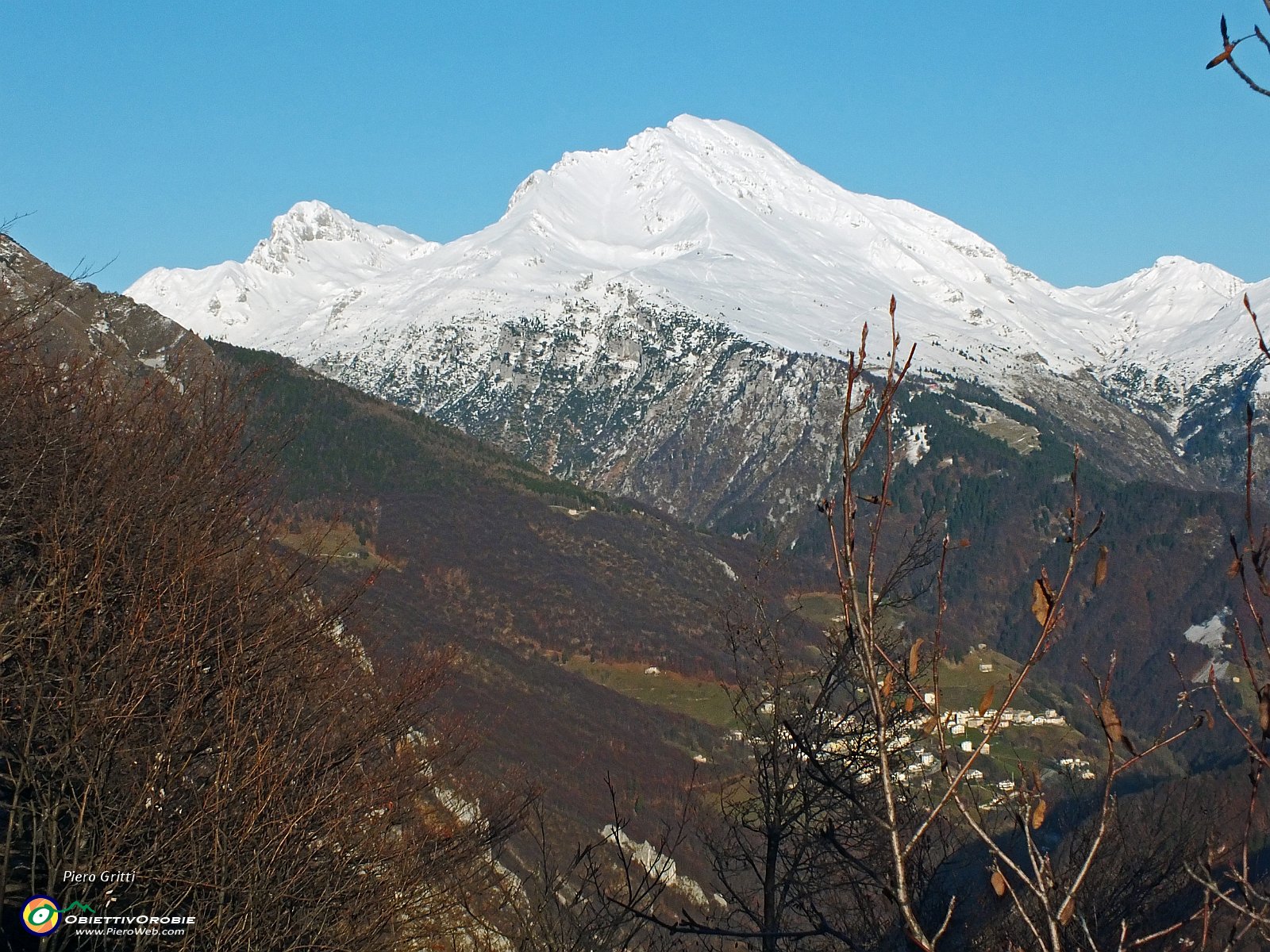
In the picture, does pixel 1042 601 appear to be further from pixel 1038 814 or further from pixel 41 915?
pixel 41 915

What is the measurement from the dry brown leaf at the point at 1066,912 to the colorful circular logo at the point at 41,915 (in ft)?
37.7

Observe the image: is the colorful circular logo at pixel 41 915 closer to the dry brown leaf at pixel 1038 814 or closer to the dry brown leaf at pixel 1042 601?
the dry brown leaf at pixel 1038 814

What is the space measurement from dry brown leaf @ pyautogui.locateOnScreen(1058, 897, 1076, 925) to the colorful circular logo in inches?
453

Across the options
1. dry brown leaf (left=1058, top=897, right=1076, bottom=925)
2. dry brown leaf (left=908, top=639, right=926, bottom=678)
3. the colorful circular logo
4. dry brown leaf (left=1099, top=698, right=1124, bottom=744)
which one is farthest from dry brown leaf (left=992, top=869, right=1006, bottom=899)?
the colorful circular logo

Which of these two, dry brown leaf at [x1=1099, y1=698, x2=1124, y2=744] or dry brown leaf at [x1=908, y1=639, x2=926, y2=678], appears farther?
dry brown leaf at [x1=908, y1=639, x2=926, y2=678]

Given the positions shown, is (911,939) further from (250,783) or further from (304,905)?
(304,905)

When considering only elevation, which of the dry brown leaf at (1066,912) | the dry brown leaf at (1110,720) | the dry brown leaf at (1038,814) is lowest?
the dry brown leaf at (1066,912)

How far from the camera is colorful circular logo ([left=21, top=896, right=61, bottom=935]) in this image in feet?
41.6

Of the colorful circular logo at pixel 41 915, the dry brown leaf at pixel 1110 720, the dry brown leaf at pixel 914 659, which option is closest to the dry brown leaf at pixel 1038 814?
the dry brown leaf at pixel 1110 720

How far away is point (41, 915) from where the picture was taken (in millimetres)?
12781

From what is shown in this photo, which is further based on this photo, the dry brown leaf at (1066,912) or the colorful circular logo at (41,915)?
the colorful circular logo at (41,915)

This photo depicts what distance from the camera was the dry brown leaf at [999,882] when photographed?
4395mm

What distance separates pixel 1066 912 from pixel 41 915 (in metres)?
11.9

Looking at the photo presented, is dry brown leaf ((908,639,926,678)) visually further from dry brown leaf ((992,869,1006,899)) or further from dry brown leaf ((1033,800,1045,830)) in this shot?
dry brown leaf ((992,869,1006,899))
